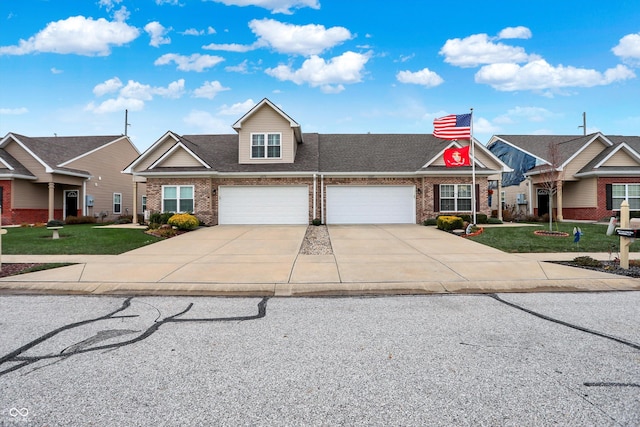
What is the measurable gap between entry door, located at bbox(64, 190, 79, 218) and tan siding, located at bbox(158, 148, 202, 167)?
10556mm

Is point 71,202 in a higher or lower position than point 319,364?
higher

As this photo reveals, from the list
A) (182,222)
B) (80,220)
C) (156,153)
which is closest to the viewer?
(182,222)

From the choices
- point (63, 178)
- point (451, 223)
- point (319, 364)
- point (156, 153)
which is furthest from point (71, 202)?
point (319, 364)

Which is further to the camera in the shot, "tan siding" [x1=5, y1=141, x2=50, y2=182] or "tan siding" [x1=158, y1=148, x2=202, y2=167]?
"tan siding" [x1=5, y1=141, x2=50, y2=182]

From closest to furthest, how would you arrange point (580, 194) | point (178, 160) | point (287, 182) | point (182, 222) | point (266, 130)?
point (182, 222) → point (178, 160) → point (287, 182) → point (266, 130) → point (580, 194)

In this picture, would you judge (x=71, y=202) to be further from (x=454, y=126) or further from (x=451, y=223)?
(x=454, y=126)

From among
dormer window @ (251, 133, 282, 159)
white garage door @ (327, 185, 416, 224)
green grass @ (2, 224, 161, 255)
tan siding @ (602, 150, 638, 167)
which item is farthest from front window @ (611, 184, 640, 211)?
green grass @ (2, 224, 161, 255)

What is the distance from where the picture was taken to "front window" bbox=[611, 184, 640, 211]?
21828 millimetres

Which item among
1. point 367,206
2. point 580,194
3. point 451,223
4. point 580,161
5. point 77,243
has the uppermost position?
point 580,161

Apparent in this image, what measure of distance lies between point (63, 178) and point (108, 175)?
14.3 feet

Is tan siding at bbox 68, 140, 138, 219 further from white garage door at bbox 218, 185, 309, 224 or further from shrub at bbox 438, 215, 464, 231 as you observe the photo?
shrub at bbox 438, 215, 464, 231

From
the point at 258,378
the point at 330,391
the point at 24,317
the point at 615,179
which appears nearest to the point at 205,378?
the point at 258,378

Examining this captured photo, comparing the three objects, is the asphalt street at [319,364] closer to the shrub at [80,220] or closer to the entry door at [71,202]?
the shrub at [80,220]

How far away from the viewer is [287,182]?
20344mm
